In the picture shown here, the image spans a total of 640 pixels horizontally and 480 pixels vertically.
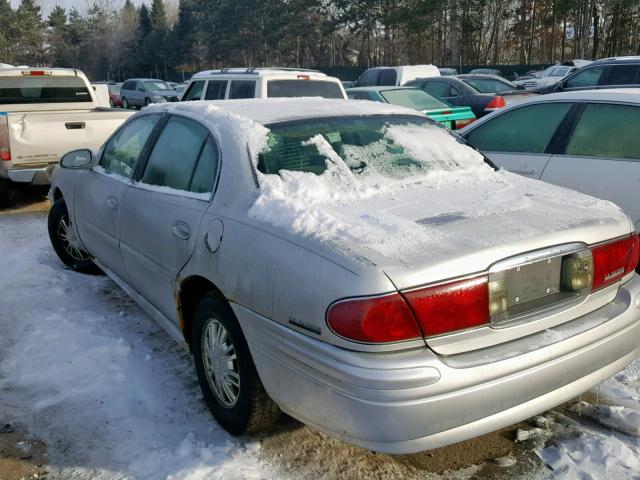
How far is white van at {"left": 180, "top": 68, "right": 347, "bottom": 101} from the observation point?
9.09 meters

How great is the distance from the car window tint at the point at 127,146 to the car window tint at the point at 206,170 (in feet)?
2.85

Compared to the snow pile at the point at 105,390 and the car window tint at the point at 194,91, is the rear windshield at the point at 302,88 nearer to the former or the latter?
the car window tint at the point at 194,91

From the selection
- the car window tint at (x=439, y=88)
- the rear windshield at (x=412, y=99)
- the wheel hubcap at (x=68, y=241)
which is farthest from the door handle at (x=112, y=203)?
the car window tint at (x=439, y=88)

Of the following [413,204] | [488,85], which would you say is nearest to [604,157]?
[413,204]

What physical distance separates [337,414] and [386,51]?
54.3m

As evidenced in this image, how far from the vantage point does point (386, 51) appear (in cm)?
5381

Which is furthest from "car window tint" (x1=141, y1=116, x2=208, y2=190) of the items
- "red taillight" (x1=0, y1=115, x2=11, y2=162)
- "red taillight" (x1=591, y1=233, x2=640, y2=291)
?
"red taillight" (x1=0, y1=115, x2=11, y2=162)

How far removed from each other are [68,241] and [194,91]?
18.7ft

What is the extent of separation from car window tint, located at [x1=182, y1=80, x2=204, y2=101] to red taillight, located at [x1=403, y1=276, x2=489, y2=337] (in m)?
8.80

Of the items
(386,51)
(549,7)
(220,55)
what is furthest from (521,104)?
(220,55)

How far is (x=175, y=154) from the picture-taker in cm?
374

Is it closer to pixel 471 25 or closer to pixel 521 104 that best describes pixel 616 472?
pixel 521 104

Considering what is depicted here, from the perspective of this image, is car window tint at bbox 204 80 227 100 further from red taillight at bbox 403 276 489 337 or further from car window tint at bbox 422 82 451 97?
red taillight at bbox 403 276 489 337

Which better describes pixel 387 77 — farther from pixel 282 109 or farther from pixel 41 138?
pixel 282 109
